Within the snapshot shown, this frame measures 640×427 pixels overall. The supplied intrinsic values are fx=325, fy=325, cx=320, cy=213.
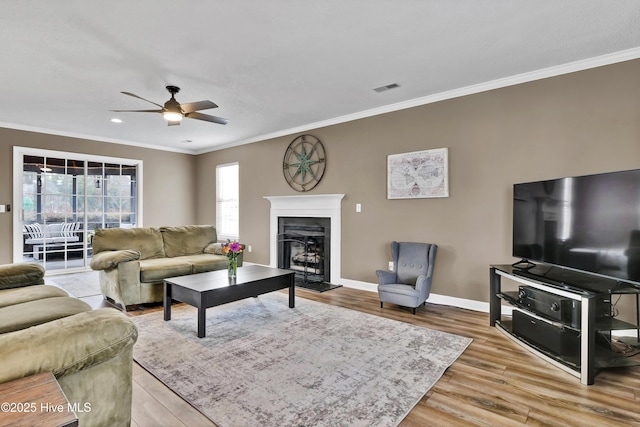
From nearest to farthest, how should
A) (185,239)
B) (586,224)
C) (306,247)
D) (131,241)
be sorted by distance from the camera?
(586,224) → (131,241) → (185,239) → (306,247)

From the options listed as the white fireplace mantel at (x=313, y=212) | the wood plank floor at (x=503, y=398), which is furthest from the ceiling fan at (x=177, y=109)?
the wood plank floor at (x=503, y=398)

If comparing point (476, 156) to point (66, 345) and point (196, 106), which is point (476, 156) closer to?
point (196, 106)

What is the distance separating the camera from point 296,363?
2.49 m

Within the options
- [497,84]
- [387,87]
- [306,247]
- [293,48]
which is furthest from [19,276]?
[497,84]

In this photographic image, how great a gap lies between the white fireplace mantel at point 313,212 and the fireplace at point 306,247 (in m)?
0.09

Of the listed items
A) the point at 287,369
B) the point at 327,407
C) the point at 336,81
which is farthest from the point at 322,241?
the point at 327,407

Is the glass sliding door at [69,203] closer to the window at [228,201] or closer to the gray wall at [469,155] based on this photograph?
the gray wall at [469,155]

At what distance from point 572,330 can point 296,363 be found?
2124 mm

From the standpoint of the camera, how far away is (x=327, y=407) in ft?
6.41

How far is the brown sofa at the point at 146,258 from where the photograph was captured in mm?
3764

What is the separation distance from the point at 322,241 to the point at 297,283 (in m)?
0.78

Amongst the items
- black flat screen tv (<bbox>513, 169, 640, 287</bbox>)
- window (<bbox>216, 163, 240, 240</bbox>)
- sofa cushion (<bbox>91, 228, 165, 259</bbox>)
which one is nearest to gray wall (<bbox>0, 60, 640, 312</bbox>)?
black flat screen tv (<bbox>513, 169, 640, 287</bbox>)

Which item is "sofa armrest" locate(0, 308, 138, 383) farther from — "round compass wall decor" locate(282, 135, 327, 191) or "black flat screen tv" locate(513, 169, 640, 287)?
"round compass wall decor" locate(282, 135, 327, 191)

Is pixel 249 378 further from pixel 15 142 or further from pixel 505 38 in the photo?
pixel 15 142
